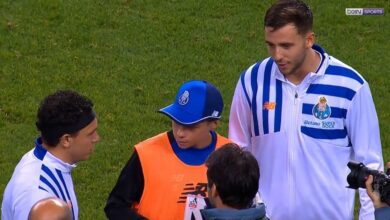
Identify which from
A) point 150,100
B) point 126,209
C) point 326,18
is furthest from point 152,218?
point 326,18

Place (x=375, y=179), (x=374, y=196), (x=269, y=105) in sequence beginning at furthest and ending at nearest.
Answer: (x=269, y=105), (x=375, y=179), (x=374, y=196)

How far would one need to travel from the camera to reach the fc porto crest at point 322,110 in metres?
5.08

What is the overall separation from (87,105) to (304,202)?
143 cm

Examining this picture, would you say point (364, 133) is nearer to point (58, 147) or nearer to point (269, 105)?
point (269, 105)

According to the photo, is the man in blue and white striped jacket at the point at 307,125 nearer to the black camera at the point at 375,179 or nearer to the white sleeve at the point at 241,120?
the white sleeve at the point at 241,120

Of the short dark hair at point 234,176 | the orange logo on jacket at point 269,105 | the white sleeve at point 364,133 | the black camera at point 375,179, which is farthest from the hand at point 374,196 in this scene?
the orange logo on jacket at point 269,105

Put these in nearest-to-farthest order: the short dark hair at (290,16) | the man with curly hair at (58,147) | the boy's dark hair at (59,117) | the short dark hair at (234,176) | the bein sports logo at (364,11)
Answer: the short dark hair at (234,176) → the man with curly hair at (58,147) → the boy's dark hair at (59,117) → the short dark hair at (290,16) → the bein sports logo at (364,11)

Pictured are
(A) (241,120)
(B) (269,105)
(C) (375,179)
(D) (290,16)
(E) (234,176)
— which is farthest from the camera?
(A) (241,120)

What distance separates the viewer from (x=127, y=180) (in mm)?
4949

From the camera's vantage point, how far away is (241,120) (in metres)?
5.30

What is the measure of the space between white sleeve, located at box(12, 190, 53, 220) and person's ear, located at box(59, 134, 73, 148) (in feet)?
1.32

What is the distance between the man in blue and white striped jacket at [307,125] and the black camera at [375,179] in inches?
25.5

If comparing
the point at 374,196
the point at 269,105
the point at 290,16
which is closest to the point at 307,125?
the point at 269,105

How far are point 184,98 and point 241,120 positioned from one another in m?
0.43
